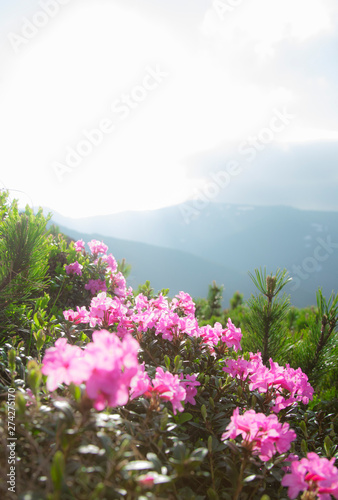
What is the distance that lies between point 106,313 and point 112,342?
3.42ft

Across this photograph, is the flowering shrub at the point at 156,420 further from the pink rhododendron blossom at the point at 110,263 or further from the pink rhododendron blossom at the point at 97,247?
the pink rhododendron blossom at the point at 97,247

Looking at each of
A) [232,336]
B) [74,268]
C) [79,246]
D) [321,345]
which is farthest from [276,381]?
[79,246]

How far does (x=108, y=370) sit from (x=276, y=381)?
117cm

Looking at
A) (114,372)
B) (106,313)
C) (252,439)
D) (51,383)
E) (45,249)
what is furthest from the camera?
(45,249)

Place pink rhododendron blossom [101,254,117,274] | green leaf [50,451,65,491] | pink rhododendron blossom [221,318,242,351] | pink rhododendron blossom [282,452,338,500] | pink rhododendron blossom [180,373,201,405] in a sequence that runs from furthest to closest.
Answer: pink rhododendron blossom [101,254,117,274] → pink rhododendron blossom [221,318,242,351] → pink rhododendron blossom [180,373,201,405] → pink rhododendron blossom [282,452,338,500] → green leaf [50,451,65,491]

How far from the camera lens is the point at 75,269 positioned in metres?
2.98

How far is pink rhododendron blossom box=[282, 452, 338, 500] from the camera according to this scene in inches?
35.5

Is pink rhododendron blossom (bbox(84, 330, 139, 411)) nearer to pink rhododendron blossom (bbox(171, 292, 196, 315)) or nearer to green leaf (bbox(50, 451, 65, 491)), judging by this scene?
green leaf (bbox(50, 451, 65, 491))

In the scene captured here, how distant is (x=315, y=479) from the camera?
3.04 ft

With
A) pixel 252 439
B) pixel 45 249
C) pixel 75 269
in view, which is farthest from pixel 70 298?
pixel 252 439

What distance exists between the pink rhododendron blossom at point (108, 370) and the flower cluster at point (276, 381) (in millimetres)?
1012

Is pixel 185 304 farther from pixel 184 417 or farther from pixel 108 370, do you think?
pixel 108 370

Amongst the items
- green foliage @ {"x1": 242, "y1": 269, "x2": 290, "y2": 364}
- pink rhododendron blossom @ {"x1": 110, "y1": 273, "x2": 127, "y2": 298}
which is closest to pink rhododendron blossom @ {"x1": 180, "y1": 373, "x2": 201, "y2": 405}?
green foliage @ {"x1": 242, "y1": 269, "x2": 290, "y2": 364}

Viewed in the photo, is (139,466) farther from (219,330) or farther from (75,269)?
(75,269)
